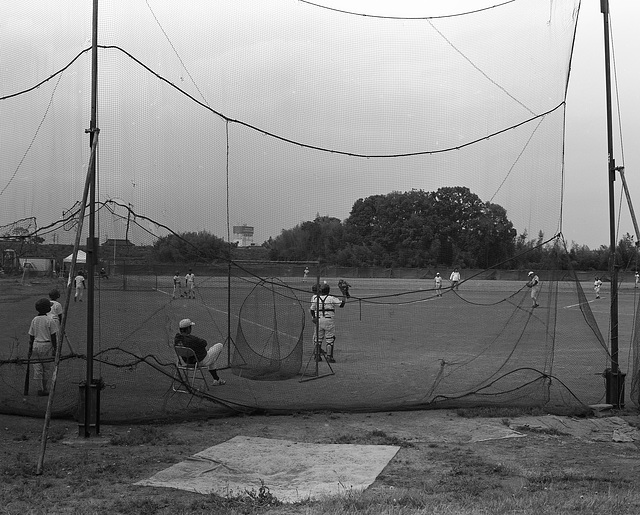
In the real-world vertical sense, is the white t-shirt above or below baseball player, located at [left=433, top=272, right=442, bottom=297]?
below

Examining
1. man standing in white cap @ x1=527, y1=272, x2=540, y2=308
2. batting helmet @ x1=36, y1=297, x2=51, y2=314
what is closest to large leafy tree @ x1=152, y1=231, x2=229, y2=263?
batting helmet @ x1=36, y1=297, x2=51, y2=314

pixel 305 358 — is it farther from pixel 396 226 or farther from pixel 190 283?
pixel 396 226

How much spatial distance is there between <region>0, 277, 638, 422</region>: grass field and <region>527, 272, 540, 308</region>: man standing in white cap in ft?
0.31

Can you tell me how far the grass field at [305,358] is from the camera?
350 inches

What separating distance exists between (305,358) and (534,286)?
4.35 m

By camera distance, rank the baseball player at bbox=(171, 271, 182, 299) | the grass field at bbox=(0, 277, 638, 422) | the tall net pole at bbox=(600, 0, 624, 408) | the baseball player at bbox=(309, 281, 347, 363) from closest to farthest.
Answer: the grass field at bbox=(0, 277, 638, 422)
the tall net pole at bbox=(600, 0, 624, 408)
the baseball player at bbox=(171, 271, 182, 299)
the baseball player at bbox=(309, 281, 347, 363)

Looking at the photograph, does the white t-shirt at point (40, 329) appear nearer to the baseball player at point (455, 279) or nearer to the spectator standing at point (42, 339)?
the spectator standing at point (42, 339)

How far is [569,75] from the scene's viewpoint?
9.89m

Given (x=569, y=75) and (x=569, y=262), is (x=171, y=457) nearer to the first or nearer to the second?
(x=569, y=262)

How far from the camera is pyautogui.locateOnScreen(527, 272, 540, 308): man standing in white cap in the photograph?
375 inches

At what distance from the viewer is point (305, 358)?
1248 cm

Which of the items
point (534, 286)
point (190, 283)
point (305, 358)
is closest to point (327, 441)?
point (534, 286)

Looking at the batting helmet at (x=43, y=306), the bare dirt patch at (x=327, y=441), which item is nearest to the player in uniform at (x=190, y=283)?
the batting helmet at (x=43, y=306)

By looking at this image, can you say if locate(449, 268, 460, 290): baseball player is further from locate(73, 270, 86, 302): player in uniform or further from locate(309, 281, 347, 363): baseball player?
locate(73, 270, 86, 302): player in uniform
